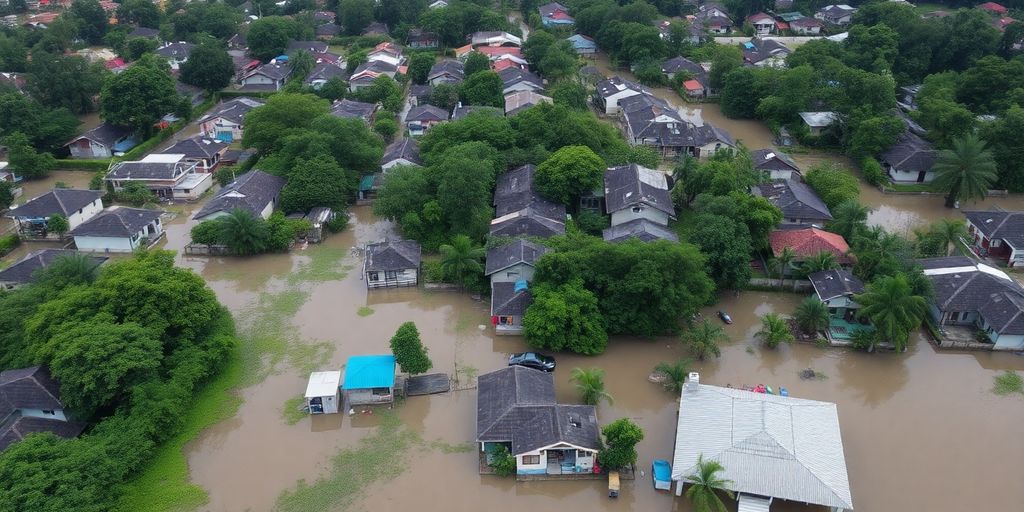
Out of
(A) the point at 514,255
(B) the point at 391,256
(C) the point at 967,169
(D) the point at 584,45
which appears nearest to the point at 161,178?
(B) the point at 391,256

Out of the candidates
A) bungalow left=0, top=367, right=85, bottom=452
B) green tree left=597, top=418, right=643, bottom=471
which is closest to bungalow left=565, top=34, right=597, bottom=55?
green tree left=597, top=418, right=643, bottom=471

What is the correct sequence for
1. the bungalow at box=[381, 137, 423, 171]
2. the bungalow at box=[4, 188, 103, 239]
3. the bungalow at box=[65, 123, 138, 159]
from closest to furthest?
the bungalow at box=[4, 188, 103, 239], the bungalow at box=[381, 137, 423, 171], the bungalow at box=[65, 123, 138, 159]

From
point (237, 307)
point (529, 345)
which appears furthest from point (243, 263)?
point (529, 345)

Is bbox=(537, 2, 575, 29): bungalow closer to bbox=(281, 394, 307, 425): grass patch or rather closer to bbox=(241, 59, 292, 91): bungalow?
bbox=(241, 59, 292, 91): bungalow

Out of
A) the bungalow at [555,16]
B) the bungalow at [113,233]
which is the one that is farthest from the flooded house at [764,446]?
the bungalow at [555,16]

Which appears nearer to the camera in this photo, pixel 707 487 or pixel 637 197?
pixel 707 487

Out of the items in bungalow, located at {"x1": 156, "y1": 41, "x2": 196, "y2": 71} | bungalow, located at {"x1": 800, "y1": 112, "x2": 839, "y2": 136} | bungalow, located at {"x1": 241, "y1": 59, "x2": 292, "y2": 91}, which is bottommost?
bungalow, located at {"x1": 241, "y1": 59, "x2": 292, "y2": 91}

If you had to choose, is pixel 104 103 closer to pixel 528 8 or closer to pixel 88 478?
pixel 88 478

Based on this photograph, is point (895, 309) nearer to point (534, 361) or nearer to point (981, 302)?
point (981, 302)
